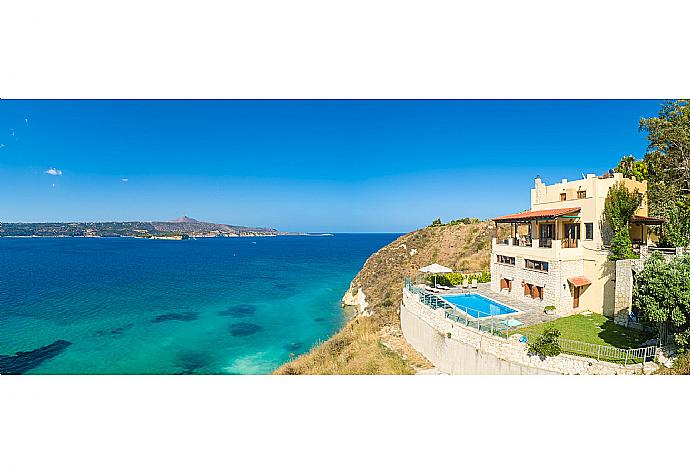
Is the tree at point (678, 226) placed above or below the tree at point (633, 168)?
below

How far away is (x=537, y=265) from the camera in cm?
1045

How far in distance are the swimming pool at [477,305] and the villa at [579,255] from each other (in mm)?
1111

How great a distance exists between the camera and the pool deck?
352 inches

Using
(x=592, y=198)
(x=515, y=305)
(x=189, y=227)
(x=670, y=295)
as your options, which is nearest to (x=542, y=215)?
(x=592, y=198)

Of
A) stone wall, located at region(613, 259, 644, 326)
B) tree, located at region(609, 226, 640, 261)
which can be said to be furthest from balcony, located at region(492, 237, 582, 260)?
stone wall, located at region(613, 259, 644, 326)

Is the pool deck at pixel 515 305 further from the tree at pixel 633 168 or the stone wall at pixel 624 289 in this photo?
the tree at pixel 633 168

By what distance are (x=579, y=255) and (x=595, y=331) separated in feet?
8.58

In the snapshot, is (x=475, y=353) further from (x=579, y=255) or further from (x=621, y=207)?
(x=621, y=207)

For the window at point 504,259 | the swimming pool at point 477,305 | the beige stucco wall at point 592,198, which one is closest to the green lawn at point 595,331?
the swimming pool at point 477,305

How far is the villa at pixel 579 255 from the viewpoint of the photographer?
901cm

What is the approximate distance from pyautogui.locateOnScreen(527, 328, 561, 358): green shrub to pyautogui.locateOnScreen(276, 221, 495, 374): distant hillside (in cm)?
370

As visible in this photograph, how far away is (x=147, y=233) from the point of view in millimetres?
60719

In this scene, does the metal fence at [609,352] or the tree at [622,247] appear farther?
the tree at [622,247]
